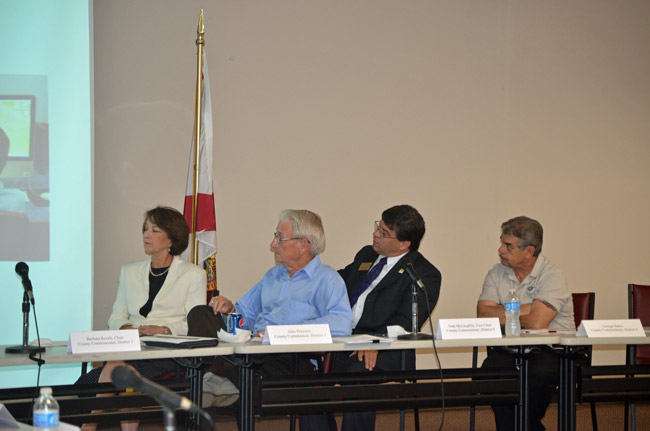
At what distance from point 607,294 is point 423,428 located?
216 cm

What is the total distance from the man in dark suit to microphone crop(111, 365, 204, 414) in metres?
2.13

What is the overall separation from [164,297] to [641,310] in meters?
2.95

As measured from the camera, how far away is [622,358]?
5727 mm

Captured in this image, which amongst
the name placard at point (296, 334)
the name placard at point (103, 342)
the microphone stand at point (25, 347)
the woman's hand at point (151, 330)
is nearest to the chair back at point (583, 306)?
the name placard at point (296, 334)

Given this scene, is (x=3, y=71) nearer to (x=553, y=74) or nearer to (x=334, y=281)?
(x=334, y=281)

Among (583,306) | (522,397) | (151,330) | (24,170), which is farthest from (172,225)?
(583,306)

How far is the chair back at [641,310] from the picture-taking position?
451cm

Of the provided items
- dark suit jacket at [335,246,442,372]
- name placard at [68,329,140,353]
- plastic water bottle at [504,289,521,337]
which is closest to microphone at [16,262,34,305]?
name placard at [68,329,140,353]

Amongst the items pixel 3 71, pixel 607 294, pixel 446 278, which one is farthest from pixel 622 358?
pixel 3 71

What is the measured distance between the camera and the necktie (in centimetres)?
398

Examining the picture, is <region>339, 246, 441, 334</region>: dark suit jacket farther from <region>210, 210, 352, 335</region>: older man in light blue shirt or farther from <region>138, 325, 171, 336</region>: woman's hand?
<region>138, 325, 171, 336</region>: woman's hand

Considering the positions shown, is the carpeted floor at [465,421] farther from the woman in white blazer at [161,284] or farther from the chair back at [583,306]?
the woman in white blazer at [161,284]

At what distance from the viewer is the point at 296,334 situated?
116 inches

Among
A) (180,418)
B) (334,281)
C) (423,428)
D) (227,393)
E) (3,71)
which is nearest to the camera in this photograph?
(180,418)
